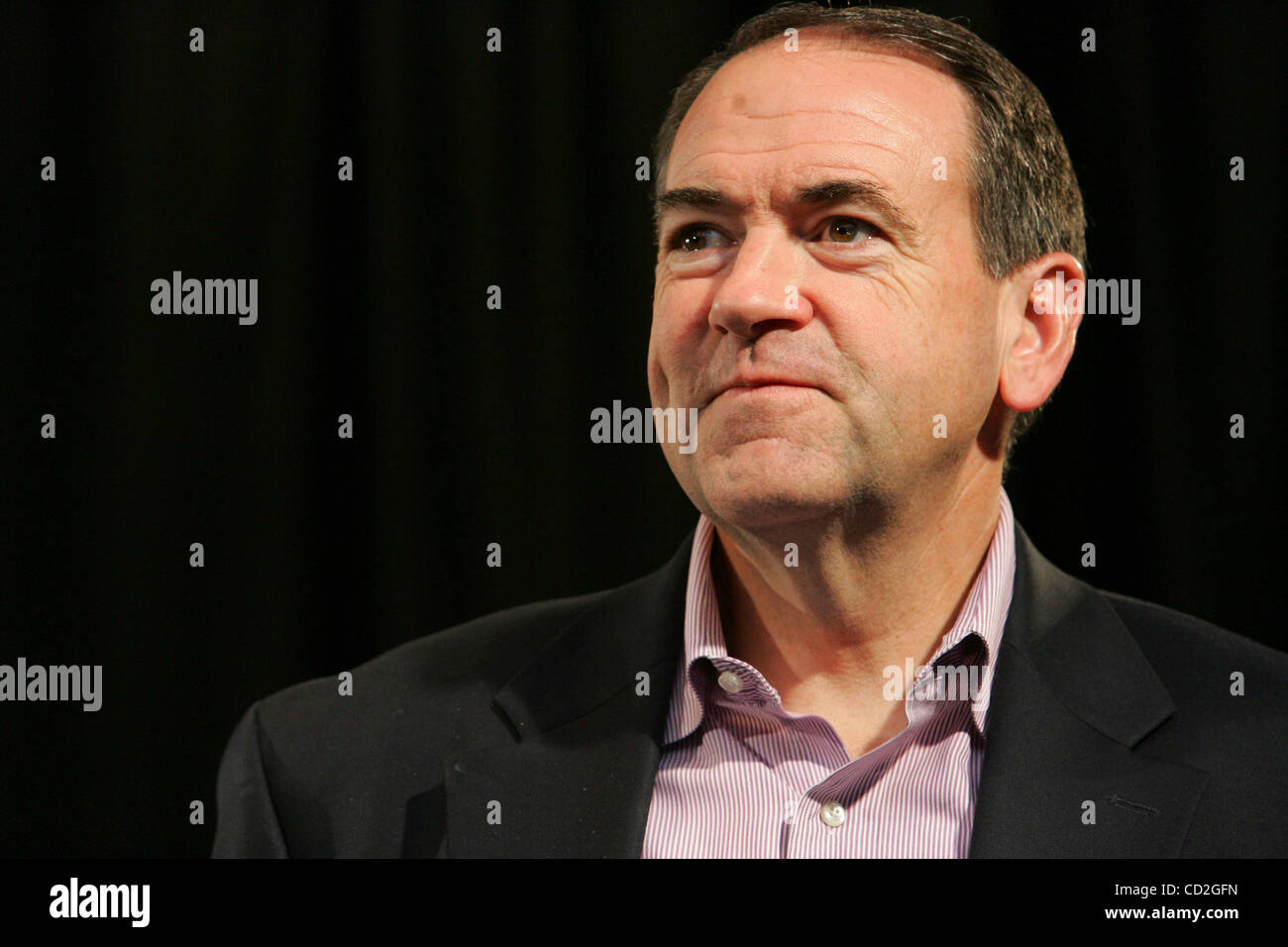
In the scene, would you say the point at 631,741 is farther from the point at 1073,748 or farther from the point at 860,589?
the point at 1073,748

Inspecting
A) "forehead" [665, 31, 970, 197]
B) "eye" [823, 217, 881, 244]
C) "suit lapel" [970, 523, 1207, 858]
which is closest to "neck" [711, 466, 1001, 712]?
"suit lapel" [970, 523, 1207, 858]

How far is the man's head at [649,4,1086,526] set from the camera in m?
1.69

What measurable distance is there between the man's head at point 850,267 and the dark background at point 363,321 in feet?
1.70

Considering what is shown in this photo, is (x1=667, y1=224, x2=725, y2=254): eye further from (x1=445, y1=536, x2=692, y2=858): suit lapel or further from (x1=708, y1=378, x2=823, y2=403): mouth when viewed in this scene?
(x1=445, y1=536, x2=692, y2=858): suit lapel

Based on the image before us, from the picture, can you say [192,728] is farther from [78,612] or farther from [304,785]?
[304,785]

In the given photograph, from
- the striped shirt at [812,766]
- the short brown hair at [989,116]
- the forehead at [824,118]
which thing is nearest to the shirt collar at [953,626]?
the striped shirt at [812,766]

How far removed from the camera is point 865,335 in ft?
5.61

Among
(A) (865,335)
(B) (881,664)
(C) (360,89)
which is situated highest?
(C) (360,89)

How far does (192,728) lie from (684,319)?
128 cm

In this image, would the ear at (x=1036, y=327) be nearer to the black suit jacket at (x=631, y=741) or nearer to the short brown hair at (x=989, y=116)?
the short brown hair at (x=989, y=116)

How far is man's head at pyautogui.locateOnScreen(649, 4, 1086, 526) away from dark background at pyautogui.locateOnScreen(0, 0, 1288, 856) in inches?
20.4

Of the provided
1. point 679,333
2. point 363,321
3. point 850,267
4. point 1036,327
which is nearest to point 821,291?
point 850,267
